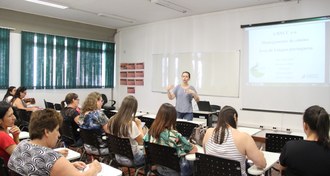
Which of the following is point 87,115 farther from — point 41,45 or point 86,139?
point 41,45

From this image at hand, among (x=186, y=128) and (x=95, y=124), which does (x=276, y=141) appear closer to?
(x=186, y=128)

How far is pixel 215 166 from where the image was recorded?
2238mm

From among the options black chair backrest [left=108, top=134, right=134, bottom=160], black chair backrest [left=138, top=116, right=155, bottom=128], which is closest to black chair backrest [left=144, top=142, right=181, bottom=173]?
black chair backrest [left=108, top=134, right=134, bottom=160]

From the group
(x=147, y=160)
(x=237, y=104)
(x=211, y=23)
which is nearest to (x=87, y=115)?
(x=147, y=160)

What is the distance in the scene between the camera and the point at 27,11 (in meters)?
6.96

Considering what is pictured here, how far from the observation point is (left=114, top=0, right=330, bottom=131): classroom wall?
221 inches

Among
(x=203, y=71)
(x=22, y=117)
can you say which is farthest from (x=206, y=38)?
(x=22, y=117)

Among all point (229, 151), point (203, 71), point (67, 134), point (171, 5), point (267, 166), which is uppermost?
point (171, 5)

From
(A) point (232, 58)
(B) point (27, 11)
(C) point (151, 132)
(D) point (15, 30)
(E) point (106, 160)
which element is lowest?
(E) point (106, 160)

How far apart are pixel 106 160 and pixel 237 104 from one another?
3685 mm

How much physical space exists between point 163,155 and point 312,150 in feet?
4.08

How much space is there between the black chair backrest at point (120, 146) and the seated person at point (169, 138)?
10.6 inches

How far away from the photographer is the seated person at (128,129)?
9.96 ft

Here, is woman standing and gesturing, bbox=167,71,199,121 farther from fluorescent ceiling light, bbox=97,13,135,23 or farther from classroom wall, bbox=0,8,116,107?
classroom wall, bbox=0,8,116,107
